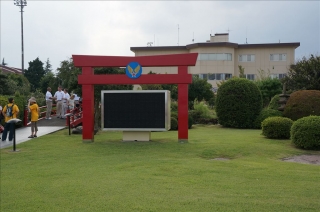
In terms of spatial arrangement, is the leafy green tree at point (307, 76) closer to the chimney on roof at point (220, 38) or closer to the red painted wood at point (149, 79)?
the red painted wood at point (149, 79)

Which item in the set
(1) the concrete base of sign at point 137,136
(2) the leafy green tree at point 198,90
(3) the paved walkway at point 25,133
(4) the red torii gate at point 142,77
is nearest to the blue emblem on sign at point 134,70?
(4) the red torii gate at point 142,77

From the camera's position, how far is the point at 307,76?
1088 inches

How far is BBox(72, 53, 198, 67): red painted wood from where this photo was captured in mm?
14820

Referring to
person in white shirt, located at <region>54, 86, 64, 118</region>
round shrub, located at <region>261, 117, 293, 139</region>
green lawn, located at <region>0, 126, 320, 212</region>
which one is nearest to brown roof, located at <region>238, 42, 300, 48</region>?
person in white shirt, located at <region>54, 86, 64, 118</region>

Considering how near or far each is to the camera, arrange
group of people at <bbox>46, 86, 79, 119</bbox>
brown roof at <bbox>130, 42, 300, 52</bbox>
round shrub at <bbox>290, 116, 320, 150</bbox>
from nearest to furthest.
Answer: round shrub at <bbox>290, 116, 320, 150</bbox>, group of people at <bbox>46, 86, 79, 119</bbox>, brown roof at <bbox>130, 42, 300, 52</bbox>

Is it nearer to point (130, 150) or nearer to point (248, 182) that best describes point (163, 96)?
point (130, 150)

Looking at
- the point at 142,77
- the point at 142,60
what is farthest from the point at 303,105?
the point at 142,60

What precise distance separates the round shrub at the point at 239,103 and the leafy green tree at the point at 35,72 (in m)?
44.8

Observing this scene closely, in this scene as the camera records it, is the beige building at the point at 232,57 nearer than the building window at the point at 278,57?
Yes

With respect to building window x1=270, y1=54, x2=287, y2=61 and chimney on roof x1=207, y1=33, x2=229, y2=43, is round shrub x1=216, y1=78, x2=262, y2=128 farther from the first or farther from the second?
chimney on roof x1=207, y1=33, x2=229, y2=43

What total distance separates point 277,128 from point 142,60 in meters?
6.09

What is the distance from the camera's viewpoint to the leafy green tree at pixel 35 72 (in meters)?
62.8

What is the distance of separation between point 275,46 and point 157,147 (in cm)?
4432

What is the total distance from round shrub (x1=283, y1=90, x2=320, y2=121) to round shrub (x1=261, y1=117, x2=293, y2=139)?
104 inches
